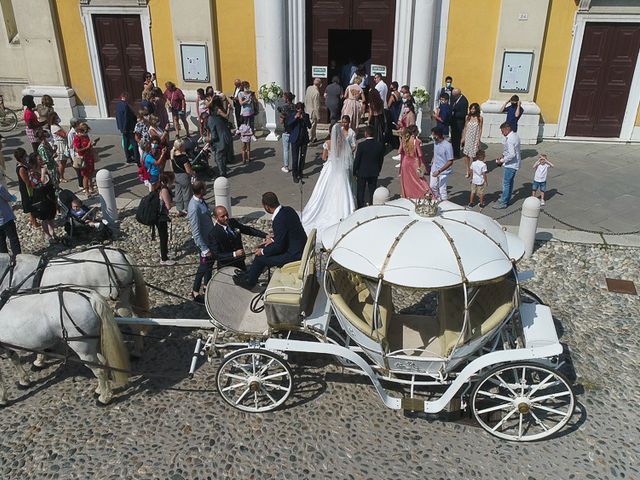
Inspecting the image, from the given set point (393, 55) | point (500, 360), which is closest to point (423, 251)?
point (500, 360)

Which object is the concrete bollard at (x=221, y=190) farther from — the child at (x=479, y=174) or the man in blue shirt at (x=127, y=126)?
the child at (x=479, y=174)

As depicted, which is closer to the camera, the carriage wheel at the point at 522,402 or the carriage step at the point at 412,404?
the carriage wheel at the point at 522,402

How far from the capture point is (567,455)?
500cm

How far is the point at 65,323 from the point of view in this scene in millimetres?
5195

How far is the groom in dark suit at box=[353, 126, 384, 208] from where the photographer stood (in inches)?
354

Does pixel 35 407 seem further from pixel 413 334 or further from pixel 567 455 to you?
pixel 567 455

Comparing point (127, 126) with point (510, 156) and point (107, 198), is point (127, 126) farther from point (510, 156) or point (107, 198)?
point (510, 156)

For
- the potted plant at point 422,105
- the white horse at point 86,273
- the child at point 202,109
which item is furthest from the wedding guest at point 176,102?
the white horse at point 86,273

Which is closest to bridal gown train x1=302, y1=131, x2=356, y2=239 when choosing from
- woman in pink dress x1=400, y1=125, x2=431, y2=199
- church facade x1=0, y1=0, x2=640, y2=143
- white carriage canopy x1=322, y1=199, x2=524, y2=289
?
woman in pink dress x1=400, y1=125, x2=431, y2=199

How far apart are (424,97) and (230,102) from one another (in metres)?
4.78

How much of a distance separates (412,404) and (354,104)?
27.6ft

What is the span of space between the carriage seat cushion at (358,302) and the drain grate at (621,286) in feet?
11.9

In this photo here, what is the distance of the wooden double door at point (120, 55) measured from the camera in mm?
14641

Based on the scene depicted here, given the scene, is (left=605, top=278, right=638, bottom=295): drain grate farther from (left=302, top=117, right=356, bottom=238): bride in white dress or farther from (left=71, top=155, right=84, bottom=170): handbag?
(left=71, top=155, right=84, bottom=170): handbag
